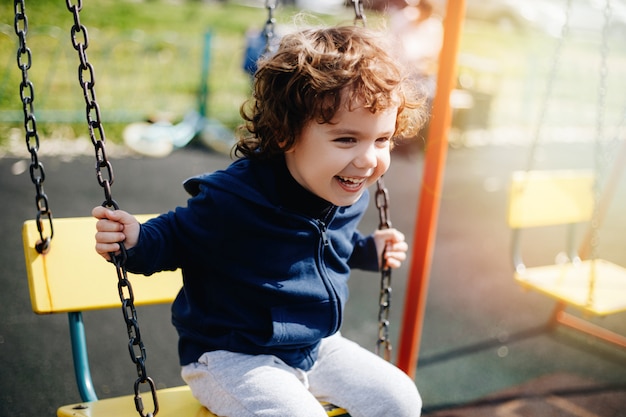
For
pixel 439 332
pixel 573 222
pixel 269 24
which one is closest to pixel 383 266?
pixel 269 24

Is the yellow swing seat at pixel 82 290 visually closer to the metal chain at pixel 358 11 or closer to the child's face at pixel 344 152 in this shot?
the child's face at pixel 344 152

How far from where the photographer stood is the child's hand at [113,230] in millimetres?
1611

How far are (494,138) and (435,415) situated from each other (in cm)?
743

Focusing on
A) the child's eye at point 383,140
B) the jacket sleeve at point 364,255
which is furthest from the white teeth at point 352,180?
the jacket sleeve at point 364,255

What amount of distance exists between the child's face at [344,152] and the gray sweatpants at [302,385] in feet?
1.58

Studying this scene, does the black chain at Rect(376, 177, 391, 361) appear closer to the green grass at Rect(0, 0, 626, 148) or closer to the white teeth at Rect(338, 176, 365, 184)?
the white teeth at Rect(338, 176, 365, 184)

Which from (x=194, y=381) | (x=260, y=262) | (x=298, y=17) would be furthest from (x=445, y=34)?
(x=194, y=381)

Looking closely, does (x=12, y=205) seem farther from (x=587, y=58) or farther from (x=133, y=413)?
(x=587, y=58)

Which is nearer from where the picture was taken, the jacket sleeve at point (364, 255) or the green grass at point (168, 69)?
the jacket sleeve at point (364, 255)

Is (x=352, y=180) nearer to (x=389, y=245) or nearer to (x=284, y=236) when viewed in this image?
(x=284, y=236)

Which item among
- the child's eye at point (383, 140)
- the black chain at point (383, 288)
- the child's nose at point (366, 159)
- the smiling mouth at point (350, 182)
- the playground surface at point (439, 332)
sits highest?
the child's eye at point (383, 140)

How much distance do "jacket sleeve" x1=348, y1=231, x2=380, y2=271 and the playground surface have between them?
1.21 meters

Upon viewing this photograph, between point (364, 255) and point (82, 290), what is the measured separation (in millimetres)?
888

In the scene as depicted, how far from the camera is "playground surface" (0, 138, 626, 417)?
124 inches
